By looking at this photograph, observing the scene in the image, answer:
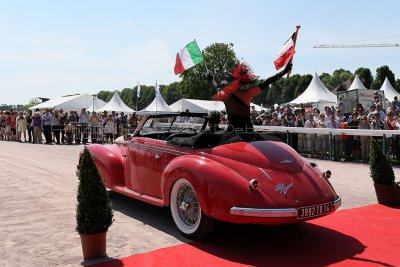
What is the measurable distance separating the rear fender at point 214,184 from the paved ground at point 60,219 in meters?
0.77

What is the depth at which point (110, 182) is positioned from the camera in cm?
696

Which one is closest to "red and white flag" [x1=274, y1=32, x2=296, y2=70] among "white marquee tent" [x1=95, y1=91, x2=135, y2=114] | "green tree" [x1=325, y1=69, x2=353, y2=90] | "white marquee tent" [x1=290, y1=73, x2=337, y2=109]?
"white marquee tent" [x1=290, y1=73, x2=337, y2=109]

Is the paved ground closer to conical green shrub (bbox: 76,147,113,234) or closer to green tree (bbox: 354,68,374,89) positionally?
conical green shrub (bbox: 76,147,113,234)

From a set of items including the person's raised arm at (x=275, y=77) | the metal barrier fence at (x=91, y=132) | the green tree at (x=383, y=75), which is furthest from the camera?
the green tree at (x=383, y=75)

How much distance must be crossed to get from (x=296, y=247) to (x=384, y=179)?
2.92 metres

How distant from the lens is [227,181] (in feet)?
15.5

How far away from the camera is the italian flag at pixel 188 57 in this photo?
7.64m

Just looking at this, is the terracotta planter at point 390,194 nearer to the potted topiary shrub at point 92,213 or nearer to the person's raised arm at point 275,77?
the person's raised arm at point 275,77

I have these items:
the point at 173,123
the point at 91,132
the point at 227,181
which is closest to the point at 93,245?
the point at 227,181

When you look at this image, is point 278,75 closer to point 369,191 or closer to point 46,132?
point 369,191

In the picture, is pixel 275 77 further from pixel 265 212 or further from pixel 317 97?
pixel 317 97

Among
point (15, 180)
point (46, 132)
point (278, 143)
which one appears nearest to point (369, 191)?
point (278, 143)

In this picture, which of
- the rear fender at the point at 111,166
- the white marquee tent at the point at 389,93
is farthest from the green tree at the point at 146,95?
the rear fender at the point at 111,166

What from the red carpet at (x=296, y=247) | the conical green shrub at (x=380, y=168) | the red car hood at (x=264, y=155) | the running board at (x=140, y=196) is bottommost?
the red carpet at (x=296, y=247)
